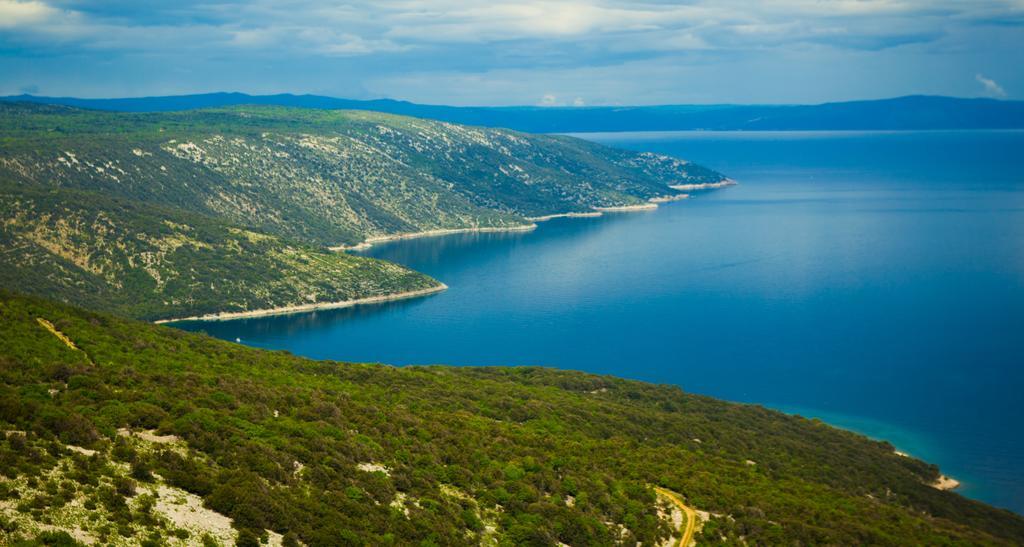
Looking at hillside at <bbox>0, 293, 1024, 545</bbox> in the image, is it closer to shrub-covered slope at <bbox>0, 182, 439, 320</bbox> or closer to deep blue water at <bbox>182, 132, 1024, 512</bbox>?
deep blue water at <bbox>182, 132, 1024, 512</bbox>

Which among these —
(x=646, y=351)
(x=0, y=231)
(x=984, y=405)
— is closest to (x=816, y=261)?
(x=646, y=351)

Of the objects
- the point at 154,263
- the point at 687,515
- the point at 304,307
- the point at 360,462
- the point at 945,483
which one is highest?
the point at 360,462

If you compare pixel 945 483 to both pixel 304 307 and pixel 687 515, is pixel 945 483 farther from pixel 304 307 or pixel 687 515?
pixel 304 307

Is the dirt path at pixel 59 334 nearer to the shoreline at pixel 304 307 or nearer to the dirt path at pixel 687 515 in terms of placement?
the dirt path at pixel 687 515

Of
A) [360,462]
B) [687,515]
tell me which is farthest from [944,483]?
[360,462]

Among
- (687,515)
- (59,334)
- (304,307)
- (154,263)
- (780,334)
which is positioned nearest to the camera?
(687,515)

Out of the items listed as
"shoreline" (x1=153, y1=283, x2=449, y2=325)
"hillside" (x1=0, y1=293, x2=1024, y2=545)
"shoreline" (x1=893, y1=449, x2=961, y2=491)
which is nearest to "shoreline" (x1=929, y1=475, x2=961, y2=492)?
"shoreline" (x1=893, y1=449, x2=961, y2=491)
